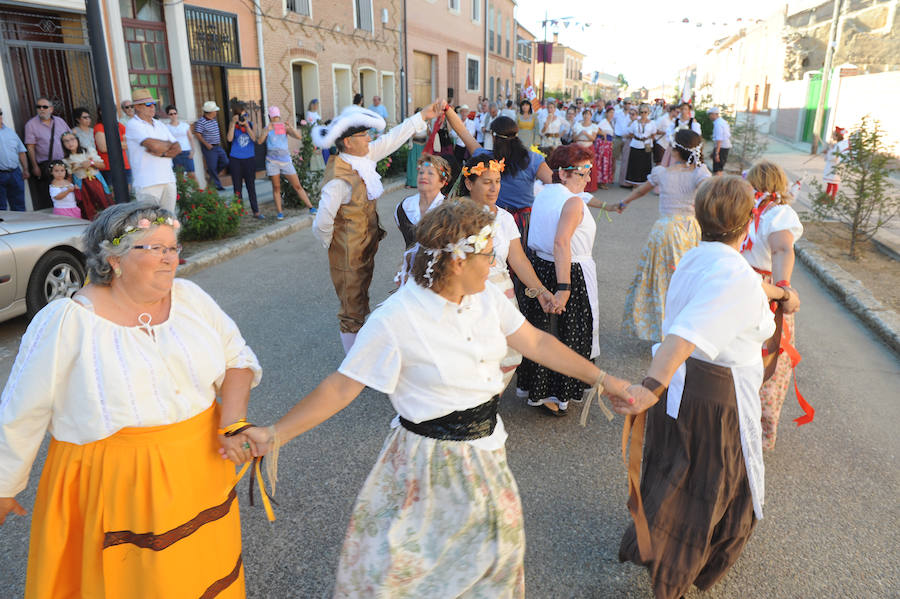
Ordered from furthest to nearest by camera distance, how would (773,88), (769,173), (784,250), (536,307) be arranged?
(773,88) < (536,307) < (769,173) < (784,250)

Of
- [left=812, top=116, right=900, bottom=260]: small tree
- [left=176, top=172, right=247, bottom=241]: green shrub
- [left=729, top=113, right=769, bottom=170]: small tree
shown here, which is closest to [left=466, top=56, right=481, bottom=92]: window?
[left=729, top=113, right=769, bottom=170]: small tree

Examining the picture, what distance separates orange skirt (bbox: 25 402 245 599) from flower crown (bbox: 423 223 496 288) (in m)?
0.94

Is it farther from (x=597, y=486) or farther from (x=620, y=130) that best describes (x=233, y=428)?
(x=620, y=130)

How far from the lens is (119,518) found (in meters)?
1.95

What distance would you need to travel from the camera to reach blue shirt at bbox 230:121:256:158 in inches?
412

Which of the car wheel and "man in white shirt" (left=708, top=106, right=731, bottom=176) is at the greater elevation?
"man in white shirt" (left=708, top=106, right=731, bottom=176)

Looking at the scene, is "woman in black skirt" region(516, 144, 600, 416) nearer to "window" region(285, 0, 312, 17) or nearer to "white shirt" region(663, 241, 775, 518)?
"white shirt" region(663, 241, 775, 518)

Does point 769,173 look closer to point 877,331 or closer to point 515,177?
point 515,177

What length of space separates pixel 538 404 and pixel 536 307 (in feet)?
2.24

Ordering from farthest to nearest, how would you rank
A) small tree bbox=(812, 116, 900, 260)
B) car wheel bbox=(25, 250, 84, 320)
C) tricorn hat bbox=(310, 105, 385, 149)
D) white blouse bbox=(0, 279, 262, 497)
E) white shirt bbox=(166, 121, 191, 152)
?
1. white shirt bbox=(166, 121, 191, 152)
2. small tree bbox=(812, 116, 900, 260)
3. car wheel bbox=(25, 250, 84, 320)
4. tricorn hat bbox=(310, 105, 385, 149)
5. white blouse bbox=(0, 279, 262, 497)

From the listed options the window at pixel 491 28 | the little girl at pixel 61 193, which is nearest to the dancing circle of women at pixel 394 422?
the little girl at pixel 61 193

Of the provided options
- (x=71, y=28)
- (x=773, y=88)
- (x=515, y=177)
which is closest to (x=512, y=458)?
(x=515, y=177)

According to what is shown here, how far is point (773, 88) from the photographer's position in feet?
126

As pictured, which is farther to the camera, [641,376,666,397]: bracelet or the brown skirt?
the brown skirt
